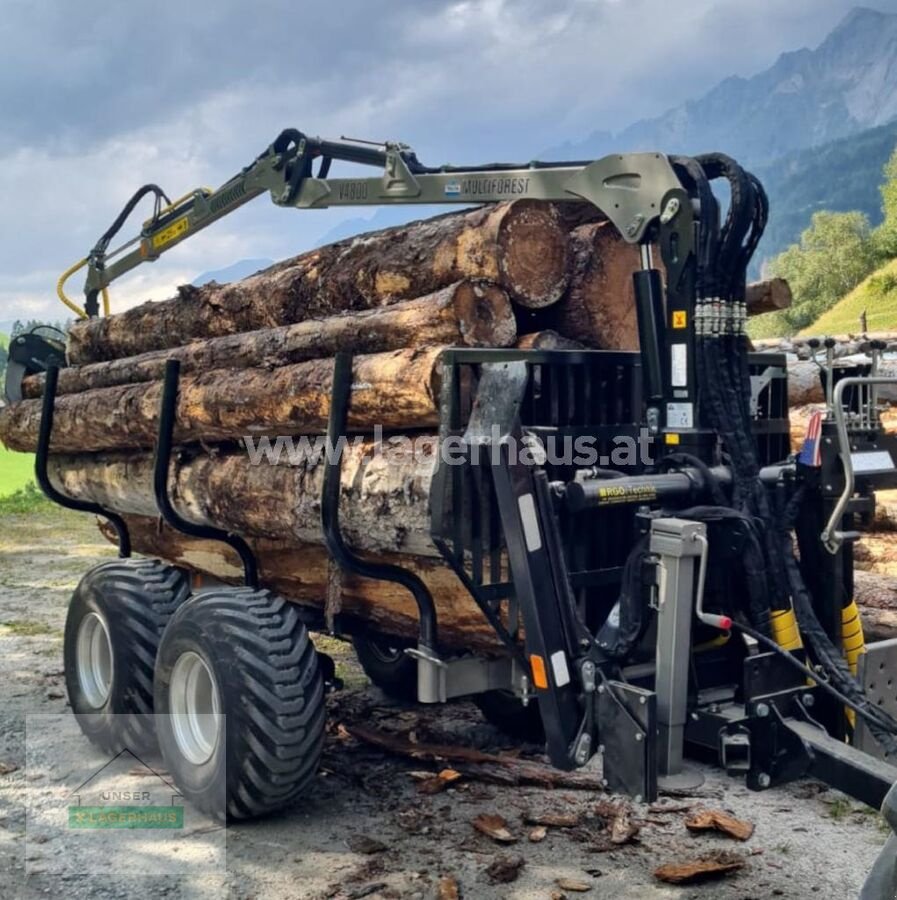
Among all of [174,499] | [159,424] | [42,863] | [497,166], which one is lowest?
[42,863]

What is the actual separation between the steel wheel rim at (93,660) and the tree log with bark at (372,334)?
1.62 metres

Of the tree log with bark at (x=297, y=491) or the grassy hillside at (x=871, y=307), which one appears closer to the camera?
the tree log with bark at (x=297, y=491)

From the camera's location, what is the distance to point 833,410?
4.11 metres

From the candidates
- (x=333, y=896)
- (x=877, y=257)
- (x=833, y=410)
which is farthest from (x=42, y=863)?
(x=877, y=257)

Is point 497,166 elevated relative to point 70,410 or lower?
elevated

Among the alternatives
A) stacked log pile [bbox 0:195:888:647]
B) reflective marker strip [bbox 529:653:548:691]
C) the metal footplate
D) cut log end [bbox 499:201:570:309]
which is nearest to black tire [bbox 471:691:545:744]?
stacked log pile [bbox 0:195:888:647]

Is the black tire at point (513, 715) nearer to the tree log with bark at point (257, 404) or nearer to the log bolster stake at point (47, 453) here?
the tree log with bark at point (257, 404)

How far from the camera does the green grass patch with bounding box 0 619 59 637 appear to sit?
31.2 feet

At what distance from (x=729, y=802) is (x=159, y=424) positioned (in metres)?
3.77

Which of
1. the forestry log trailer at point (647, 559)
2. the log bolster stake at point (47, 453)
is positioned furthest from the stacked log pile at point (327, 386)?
the log bolster stake at point (47, 453)

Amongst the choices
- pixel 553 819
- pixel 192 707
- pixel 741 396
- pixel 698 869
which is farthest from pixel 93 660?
pixel 741 396

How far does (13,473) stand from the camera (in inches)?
1011

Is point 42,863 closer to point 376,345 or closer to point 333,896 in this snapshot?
point 333,896

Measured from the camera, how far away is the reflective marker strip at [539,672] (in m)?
4.02
